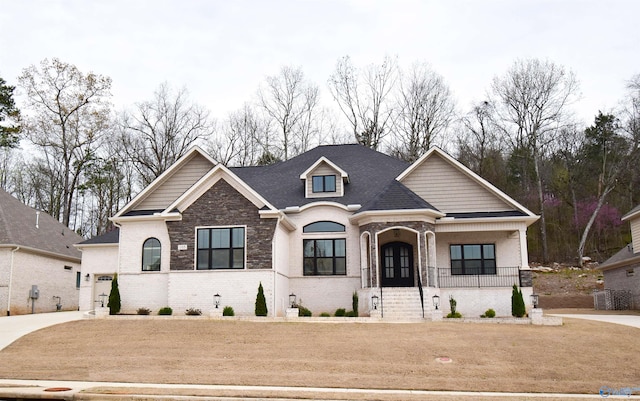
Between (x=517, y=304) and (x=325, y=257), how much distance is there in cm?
838

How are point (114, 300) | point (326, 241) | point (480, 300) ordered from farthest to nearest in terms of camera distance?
1. point (326, 241)
2. point (480, 300)
3. point (114, 300)

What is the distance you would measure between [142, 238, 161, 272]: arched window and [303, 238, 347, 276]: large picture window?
21.0ft

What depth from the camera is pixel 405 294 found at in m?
23.7

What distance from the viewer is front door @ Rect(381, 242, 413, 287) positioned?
2641 centimetres

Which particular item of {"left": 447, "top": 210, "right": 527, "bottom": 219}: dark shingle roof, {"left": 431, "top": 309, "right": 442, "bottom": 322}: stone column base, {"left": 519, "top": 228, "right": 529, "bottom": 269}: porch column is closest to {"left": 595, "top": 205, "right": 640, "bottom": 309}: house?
{"left": 519, "top": 228, "right": 529, "bottom": 269}: porch column

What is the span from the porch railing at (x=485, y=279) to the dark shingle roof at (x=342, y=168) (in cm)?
490

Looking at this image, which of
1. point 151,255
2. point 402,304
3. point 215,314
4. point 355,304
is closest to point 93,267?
point 151,255

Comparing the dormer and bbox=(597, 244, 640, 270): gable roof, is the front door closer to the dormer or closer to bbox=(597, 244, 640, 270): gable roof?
the dormer

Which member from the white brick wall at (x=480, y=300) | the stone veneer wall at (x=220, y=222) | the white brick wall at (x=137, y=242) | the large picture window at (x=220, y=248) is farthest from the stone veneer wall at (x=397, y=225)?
the white brick wall at (x=137, y=242)

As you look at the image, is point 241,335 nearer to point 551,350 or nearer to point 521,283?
point 551,350

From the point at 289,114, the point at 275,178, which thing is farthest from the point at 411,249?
the point at 289,114

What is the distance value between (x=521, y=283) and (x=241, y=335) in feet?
41.4

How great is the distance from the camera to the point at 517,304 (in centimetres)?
2302

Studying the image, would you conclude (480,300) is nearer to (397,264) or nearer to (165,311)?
(397,264)
